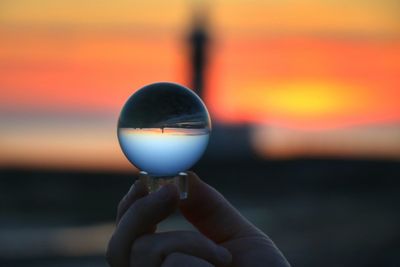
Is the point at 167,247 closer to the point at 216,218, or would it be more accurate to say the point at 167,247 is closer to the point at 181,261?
the point at 181,261

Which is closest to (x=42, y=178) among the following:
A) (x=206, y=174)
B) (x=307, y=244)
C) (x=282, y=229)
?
(x=206, y=174)

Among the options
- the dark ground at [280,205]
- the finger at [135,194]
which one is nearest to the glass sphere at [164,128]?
the finger at [135,194]

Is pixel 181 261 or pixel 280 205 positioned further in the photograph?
pixel 280 205

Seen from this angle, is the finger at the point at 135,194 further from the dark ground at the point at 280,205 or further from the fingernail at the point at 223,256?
the dark ground at the point at 280,205

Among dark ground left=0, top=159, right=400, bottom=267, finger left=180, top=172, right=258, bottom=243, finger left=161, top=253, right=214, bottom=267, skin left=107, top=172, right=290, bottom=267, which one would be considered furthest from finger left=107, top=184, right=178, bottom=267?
dark ground left=0, top=159, right=400, bottom=267

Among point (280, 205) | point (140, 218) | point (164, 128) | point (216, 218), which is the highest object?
point (164, 128)

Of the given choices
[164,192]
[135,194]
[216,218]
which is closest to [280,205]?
[216,218]

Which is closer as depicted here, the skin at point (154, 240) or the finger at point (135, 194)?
the skin at point (154, 240)
